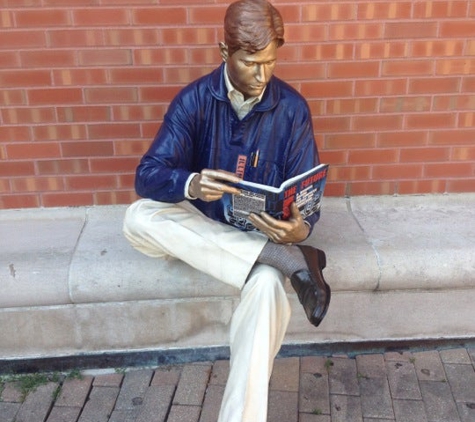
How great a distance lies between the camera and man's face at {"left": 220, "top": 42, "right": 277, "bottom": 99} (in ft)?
7.97

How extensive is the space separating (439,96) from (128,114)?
1.84 meters

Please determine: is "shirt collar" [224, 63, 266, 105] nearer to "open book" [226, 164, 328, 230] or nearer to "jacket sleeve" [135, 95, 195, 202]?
"jacket sleeve" [135, 95, 195, 202]

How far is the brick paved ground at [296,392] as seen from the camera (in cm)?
273

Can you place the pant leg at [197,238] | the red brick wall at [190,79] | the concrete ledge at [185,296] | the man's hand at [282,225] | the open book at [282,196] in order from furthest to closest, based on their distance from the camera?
the red brick wall at [190,79] → the concrete ledge at [185,296] → the pant leg at [197,238] → the man's hand at [282,225] → the open book at [282,196]

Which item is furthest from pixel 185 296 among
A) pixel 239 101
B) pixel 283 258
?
pixel 239 101

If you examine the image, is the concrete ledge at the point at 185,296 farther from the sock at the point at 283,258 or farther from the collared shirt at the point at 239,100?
the collared shirt at the point at 239,100

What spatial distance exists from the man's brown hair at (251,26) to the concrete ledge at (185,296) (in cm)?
114

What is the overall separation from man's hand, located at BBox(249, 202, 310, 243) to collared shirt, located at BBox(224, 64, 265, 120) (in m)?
0.53

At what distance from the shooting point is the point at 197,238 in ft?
8.73

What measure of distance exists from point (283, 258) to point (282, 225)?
0.53ft

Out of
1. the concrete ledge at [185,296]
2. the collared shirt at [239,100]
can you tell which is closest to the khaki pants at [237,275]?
the concrete ledge at [185,296]

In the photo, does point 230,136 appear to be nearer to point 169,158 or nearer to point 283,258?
point 169,158

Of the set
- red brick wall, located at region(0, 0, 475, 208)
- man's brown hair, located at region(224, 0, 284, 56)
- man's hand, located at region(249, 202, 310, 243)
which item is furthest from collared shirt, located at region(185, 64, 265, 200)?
red brick wall, located at region(0, 0, 475, 208)

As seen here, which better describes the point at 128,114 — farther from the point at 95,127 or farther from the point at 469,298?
the point at 469,298
